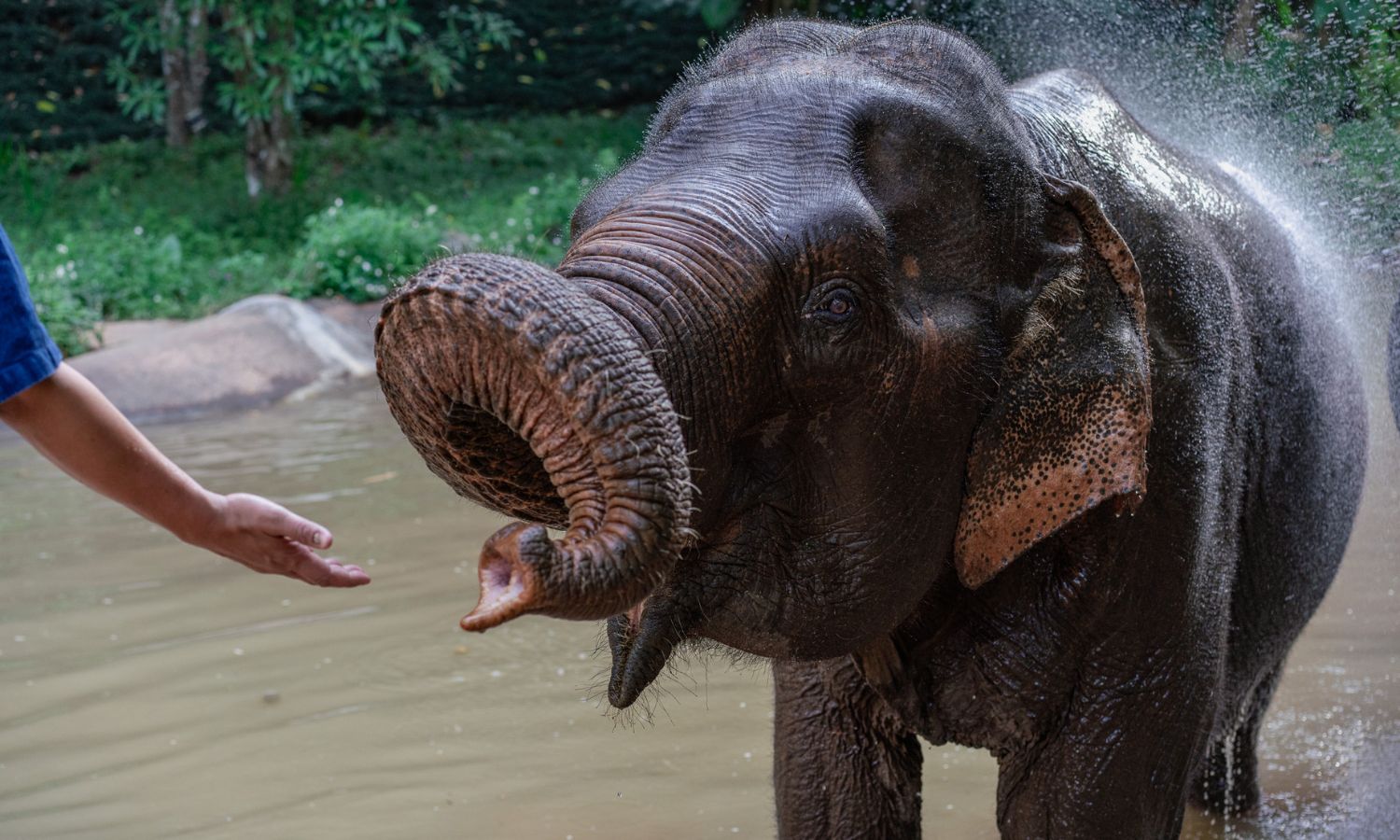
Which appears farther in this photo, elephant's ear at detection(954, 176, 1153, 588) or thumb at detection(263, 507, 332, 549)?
thumb at detection(263, 507, 332, 549)

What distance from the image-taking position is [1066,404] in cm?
240

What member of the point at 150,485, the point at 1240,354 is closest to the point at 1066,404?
the point at 1240,354

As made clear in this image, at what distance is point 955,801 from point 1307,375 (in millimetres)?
1431

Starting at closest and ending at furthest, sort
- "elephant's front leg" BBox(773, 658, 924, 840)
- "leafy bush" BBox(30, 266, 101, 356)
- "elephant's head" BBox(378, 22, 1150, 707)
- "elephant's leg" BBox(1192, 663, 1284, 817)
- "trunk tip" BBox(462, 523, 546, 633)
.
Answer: "trunk tip" BBox(462, 523, 546, 633) → "elephant's head" BBox(378, 22, 1150, 707) → "elephant's front leg" BBox(773, 658, 924, 840) → "elephant's leg" BBox(1192, 663, 1284, 817) → "leafy bush" BBox(30, 266, 101, 356)

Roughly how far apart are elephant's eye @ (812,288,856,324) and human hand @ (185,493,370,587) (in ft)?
2.97

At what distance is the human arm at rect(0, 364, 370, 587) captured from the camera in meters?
2.52

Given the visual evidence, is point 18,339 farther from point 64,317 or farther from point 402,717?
point 64,317

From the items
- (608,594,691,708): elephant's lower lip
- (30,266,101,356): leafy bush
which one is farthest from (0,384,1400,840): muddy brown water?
(30,266,101,356): leafy bush

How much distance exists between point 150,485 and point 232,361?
710cm

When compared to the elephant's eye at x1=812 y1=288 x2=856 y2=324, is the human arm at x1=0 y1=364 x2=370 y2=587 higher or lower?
lower

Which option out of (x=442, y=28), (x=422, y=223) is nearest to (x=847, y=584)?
(x=422, y=223)

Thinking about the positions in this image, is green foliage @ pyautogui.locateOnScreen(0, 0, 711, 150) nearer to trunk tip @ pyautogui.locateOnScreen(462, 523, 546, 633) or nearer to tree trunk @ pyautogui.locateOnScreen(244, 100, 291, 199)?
tree trunk @ pyautogui.locateOnScreen(244, 100, 291, 199)

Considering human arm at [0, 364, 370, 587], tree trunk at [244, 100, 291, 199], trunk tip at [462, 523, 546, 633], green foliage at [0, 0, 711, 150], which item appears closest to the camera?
trunk tip at [462, 523, 546, 633]

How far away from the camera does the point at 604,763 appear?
4.30 meters
